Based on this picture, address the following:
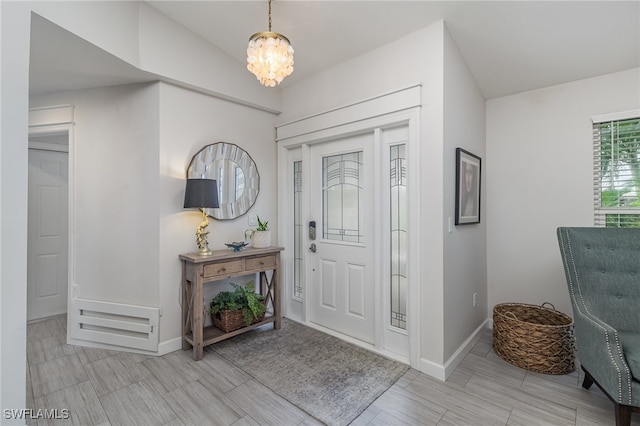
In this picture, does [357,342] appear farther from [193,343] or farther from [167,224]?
[167,224]

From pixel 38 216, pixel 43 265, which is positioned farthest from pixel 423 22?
pixel 43 265

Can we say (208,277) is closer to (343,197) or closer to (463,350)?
(343,197)

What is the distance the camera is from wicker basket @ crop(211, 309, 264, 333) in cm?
261

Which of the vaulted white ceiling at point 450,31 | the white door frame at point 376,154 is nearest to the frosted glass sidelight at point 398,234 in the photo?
the white door frame at point 376,154

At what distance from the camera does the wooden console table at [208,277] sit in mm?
2383

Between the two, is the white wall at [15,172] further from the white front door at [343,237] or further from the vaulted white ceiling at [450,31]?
the white front door at [343,237]

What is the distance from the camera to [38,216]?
3.31 metres

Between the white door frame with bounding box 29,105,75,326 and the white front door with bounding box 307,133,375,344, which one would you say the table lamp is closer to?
the white front door with bounding box 307,133,375,344

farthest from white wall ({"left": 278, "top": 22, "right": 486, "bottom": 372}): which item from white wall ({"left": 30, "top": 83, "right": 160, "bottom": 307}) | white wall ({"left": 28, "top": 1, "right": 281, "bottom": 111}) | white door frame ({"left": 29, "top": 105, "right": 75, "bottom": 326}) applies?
white door frame ({"left": 29, "top": 105, "right": 75, "bottom": 326})

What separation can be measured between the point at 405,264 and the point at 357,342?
0.90 metres

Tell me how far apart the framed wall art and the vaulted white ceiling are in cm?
84

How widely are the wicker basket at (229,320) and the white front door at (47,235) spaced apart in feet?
7.54

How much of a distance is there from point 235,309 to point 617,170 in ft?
11.7

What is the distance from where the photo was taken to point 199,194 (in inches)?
93.7
